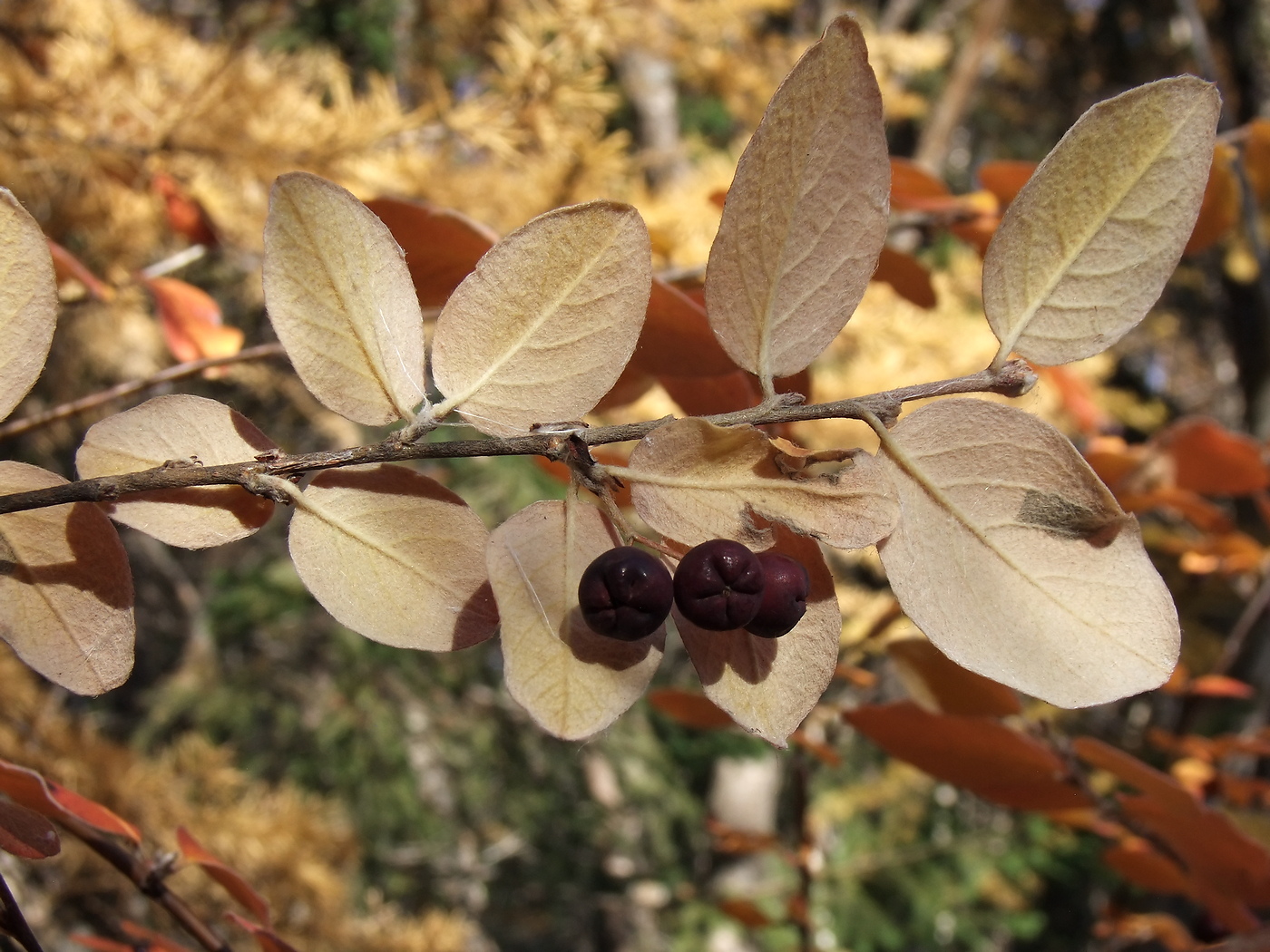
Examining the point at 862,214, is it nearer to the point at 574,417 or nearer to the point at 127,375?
the point at 574,417

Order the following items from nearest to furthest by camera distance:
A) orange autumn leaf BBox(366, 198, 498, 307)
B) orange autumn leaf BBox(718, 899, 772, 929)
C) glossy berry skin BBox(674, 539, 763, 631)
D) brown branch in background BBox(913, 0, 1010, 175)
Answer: glossy berry skin BBox(674, 539, 763, 631)
orange autumn leaf BBox(366, 198, 498, 307)
orange autumn leaf BBox(718, 899, 772, 929)
brown branch in background BBox(913, 0, 1010, 175)

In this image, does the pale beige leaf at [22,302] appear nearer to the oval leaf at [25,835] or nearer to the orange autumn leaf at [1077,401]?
the oval leaf at [25,835]

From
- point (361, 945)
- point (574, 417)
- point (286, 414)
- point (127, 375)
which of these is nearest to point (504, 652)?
point (574, 417)

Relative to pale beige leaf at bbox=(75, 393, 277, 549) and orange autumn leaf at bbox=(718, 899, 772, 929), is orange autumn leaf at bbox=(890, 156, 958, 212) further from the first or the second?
orange autumn leaf at bbox=(718, 899, 772, 929)

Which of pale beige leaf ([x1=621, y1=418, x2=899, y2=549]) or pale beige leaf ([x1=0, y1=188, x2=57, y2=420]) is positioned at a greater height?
pale beige leaf ([x1=0, y1=188, x2=57, y2=420])

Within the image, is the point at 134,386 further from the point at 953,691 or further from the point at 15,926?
the point at 953,691

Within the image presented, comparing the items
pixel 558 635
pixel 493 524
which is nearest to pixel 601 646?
pixel 558 635

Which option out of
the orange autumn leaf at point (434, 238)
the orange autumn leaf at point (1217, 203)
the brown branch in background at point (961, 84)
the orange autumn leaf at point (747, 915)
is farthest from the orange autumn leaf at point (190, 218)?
the brown branch in background at point (961, 84)

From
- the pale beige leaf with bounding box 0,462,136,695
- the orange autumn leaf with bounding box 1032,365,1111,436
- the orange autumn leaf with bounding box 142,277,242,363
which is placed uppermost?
the pale beige leaf with bounding box 0,462,136,695

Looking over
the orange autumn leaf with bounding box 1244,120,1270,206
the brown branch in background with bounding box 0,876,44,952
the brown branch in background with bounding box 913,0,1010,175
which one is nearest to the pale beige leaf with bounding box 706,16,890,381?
the brown branch in background with bounding box 0,876,44,952
